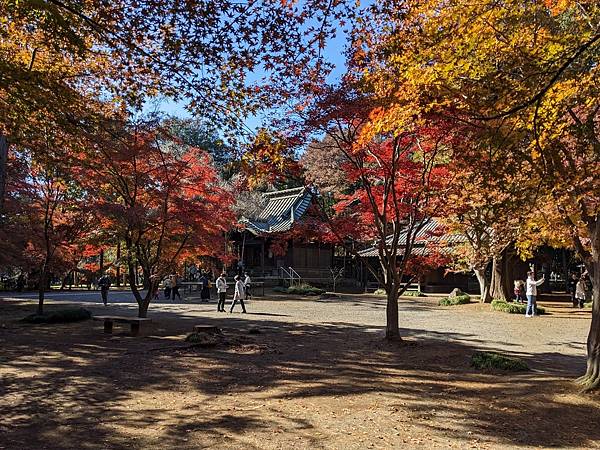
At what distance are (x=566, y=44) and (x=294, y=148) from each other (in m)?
5.65

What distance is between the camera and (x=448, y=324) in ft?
53.1

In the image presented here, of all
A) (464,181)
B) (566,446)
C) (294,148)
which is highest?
(294,148)

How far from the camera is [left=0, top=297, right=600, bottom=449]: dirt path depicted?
515 cm

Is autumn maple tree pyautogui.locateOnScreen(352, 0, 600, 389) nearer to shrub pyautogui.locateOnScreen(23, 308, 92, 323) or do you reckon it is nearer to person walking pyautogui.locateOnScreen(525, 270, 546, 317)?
person walking pyautogui.locateOnScreen(525, 270, 546, 317)

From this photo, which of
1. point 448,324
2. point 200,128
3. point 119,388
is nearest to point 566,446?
point 119,388

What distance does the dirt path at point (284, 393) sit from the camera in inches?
203

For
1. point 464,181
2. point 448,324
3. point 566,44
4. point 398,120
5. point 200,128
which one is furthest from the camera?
point 200,128

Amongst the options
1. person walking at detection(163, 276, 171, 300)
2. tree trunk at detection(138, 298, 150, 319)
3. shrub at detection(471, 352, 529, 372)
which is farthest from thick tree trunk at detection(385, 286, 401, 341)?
person walking at detection(163, 276, 171, 300)

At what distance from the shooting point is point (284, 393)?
695 cm

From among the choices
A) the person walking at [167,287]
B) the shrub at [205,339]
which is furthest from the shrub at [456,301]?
the shrub at [205,339]

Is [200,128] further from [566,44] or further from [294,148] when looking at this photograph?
[566,44]

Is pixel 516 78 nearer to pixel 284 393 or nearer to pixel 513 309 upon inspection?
pixel 284 393

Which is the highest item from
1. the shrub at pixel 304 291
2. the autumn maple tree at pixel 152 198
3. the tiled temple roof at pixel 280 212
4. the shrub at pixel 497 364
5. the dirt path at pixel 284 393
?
the tiled temple roof at pixel 280 212

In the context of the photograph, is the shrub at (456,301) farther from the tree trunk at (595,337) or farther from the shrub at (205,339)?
the tree trunk at (595,337)
